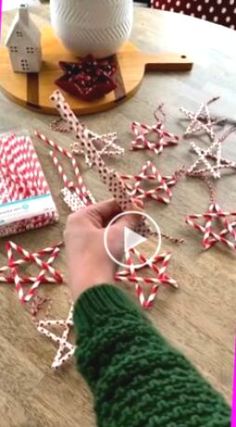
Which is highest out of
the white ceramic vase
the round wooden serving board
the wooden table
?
the white ceramic vase

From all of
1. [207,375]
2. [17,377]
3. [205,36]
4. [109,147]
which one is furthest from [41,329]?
[205,36]

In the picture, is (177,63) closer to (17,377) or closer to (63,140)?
(63,140)

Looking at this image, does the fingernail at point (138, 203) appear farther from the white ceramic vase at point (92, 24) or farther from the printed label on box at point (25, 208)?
the white ceramic vase at point (92, 24)

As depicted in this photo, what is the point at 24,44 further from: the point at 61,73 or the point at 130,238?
the point at 130,238

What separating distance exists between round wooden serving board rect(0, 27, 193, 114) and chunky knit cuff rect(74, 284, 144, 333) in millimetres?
535

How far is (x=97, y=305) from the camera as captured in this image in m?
0.61

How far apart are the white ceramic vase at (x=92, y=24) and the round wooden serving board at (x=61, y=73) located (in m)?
0.05

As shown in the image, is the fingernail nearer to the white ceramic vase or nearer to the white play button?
the white play button

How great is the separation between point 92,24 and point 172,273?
1.72ft

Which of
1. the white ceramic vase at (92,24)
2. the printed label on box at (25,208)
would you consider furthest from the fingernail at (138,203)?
the white ceramic vase at (92,24)

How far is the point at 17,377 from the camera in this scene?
71 centimetres

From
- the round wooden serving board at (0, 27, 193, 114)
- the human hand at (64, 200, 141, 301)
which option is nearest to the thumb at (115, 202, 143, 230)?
the human hand at (64, 200, 141, 301)

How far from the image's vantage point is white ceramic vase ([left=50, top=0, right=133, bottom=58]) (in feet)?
3.46

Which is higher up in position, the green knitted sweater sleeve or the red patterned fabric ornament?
the red patterned fabric ornament
